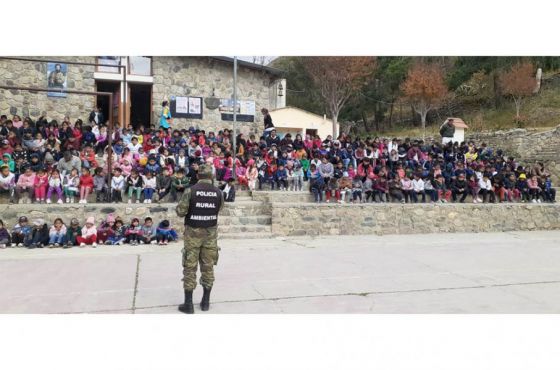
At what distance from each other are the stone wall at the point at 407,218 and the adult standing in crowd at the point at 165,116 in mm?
6569

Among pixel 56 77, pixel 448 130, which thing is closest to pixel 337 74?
pixel 448 130

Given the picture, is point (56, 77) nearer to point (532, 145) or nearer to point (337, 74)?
point (337, 74)

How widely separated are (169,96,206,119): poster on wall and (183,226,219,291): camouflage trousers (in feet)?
38.1

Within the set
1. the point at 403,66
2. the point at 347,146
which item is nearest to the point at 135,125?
the point at 347,146

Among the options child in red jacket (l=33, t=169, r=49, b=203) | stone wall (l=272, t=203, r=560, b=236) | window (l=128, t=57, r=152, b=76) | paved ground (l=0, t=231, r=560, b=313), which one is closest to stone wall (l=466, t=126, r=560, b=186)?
stone wall (l=272, t=203, r=560, b=236)

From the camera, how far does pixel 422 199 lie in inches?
491

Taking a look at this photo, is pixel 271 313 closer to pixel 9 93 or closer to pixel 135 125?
pixel 9 93

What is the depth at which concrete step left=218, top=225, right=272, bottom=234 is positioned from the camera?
32.8 feet

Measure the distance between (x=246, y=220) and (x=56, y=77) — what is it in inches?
332

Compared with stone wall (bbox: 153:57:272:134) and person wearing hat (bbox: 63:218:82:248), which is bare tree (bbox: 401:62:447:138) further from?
person wearing hat (bbox: 63:218:82:248)

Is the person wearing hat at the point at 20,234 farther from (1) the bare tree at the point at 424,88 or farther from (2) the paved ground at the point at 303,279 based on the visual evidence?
(1) the bare tree at the point at 424,88

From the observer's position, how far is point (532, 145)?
61.8 feet

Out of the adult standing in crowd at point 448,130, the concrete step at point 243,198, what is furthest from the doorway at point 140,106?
the adult standing in crowd at point 448,130

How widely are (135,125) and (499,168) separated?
42.7 ft
